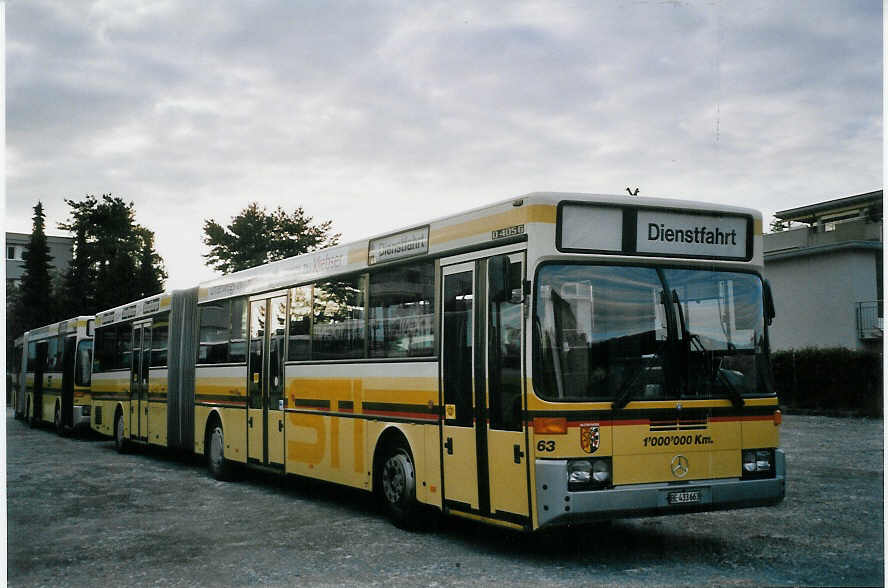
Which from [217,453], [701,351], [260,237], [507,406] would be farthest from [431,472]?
[260,237]

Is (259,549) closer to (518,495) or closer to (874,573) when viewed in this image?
(518,495)

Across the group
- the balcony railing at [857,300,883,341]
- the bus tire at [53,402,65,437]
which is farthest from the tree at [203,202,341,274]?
the balcony railing at [857,300,883,341]

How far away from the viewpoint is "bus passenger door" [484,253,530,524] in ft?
25.7

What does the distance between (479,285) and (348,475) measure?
326cm

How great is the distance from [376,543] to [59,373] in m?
20.2

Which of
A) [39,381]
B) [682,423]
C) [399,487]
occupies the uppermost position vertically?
[682,423]

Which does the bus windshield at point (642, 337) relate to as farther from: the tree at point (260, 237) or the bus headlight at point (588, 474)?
the tree at point (260, 237)

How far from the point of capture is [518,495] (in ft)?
25.8

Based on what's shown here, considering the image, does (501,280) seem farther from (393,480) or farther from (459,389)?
(393,480)

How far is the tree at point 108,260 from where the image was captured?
1629 inches

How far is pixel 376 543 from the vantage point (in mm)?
9016

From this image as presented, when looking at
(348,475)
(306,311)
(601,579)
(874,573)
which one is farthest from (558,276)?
(306,311)

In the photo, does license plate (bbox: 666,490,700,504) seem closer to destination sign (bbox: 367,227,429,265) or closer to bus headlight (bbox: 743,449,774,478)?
bus headlight (bbox: 743,449,774,478)

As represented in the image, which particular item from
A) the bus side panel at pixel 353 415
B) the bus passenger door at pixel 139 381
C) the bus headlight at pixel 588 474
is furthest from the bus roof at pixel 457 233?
the bus passenger door at pixel 139 381
